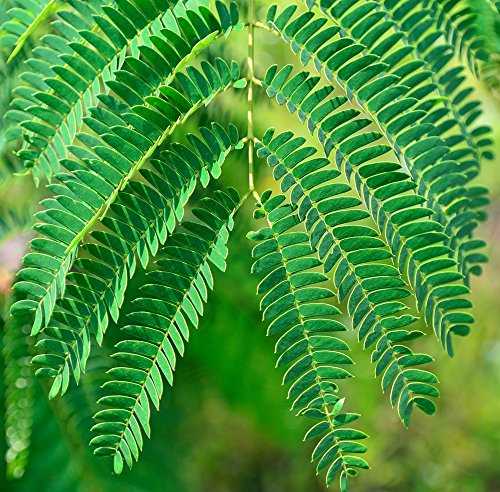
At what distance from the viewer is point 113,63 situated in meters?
0.60

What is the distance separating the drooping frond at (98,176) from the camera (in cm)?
55

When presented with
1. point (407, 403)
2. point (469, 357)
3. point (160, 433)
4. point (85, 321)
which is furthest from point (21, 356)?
point (469, 357)

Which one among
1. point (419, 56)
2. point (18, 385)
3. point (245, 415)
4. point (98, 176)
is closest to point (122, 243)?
point (98, 176)

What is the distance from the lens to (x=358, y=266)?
0.56m

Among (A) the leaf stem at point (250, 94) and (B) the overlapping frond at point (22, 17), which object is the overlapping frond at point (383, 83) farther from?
(B) the overlapping frond at point (22, 17)

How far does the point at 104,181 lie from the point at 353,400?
1.65 m

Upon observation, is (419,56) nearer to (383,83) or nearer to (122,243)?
(383,83)

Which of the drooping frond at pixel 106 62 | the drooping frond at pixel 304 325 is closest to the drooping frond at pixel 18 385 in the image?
the drooping frond at pixel 106 62

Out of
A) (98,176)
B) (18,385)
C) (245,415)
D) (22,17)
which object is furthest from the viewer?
(245,415)

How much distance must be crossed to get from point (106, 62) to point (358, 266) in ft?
A: 0.87

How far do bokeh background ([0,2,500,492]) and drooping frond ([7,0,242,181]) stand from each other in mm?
113

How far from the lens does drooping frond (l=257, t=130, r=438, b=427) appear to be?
1.83 feet

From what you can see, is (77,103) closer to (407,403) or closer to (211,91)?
(211,91)

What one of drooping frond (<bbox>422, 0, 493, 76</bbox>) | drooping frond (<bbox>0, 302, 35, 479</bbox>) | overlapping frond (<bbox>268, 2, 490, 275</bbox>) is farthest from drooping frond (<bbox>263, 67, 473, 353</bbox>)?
drooping frond (<bbox>0, 302, 35, 479</bbox>)
